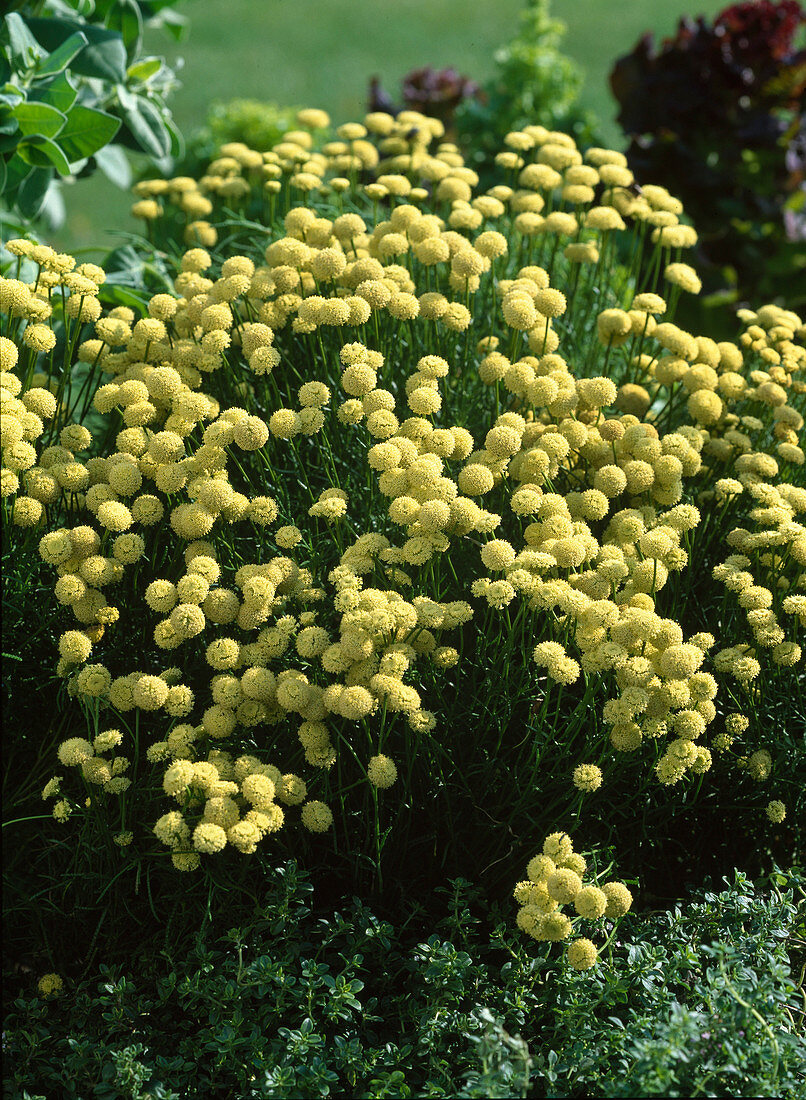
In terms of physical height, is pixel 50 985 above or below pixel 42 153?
below

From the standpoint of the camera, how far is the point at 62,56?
2979 mm

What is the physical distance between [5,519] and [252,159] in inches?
63.8

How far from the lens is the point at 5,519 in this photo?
2402mm

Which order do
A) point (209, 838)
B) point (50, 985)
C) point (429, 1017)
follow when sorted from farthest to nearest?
point (50, 985), point (429, 1017), point (209, 838)

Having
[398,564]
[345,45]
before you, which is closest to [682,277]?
[398,564]

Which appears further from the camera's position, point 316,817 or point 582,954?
point 316,817

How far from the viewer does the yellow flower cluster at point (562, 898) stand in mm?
1962

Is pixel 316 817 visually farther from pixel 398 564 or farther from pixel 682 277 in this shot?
pixel 682 277

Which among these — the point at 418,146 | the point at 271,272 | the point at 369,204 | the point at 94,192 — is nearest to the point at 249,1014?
the point at 271,272

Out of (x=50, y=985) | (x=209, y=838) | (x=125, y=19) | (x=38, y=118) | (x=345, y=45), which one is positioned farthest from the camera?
(x=345, y=45)

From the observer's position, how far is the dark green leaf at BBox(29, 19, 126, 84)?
326 centimetres

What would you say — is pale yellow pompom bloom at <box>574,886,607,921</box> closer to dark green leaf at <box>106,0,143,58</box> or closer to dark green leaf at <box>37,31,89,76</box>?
dark green leaf at <box>37,31,89,76</box>

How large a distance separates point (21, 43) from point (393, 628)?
6.80ft

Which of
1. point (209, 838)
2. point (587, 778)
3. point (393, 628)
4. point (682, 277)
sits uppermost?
point (682, 277)
